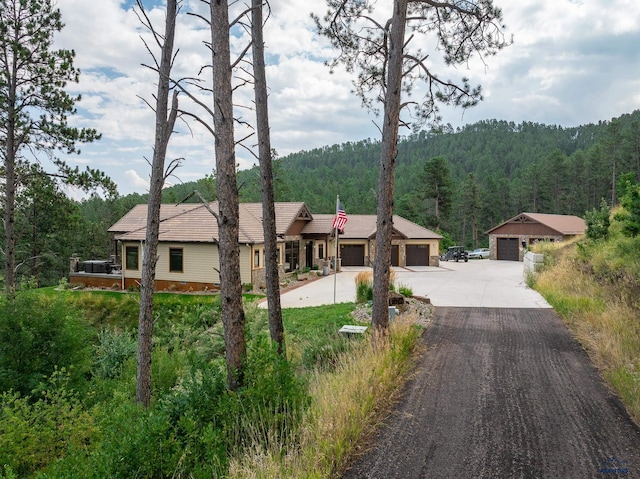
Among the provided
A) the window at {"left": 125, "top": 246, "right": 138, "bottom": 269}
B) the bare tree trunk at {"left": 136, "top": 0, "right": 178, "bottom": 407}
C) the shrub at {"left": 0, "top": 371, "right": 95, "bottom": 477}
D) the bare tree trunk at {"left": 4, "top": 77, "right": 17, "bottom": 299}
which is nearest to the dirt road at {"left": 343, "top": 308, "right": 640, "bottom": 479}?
the shrub at {"left": 0, "top": 371, "right": 95, "bottom": 477}

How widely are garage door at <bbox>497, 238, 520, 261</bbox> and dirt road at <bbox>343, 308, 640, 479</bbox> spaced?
31357 millimetres

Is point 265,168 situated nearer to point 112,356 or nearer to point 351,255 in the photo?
point 112,356

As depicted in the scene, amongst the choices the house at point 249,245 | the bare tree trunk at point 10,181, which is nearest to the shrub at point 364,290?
the house at point 249,245

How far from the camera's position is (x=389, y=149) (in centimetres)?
744

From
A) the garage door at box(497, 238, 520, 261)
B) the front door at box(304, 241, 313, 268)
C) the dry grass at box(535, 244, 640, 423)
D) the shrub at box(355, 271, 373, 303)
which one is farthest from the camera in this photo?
the garage door at box(497, 238, 520, 261)

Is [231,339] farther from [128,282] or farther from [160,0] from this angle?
[128,282]

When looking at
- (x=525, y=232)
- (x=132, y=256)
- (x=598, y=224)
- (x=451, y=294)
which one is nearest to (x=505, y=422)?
(x=451, y=294)

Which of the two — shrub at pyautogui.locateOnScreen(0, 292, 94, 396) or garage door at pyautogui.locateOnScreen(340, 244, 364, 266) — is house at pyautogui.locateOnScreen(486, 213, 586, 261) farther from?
shrub at pyautogui.locateOnScreen(0, 292, 94, 396)

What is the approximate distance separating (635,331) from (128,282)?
20.9 meters

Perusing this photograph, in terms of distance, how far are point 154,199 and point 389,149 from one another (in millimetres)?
4223

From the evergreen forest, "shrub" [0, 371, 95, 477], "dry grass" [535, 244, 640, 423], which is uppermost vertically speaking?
the evergreen forest

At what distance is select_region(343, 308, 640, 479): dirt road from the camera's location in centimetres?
356

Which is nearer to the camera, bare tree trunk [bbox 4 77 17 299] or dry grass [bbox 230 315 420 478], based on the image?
dry grass [bbox 230 315 420 478]

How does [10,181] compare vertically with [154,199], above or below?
above
